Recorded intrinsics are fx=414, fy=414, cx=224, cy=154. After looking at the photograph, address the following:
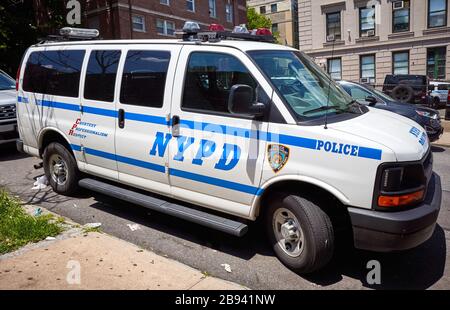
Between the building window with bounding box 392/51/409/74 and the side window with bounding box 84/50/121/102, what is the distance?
99.2ft

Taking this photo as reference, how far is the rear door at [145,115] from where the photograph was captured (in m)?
4.54

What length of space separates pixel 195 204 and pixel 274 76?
1604 mm

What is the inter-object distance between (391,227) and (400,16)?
3173 centimetres

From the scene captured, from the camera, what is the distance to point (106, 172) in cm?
535

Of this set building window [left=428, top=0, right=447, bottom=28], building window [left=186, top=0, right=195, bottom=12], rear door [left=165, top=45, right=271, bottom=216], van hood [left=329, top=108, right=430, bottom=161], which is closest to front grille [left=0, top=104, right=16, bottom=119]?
rear door [left=165, top=45, right=271, bottom=216]

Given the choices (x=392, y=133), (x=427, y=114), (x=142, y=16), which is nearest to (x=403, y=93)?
(x=427, y=114)

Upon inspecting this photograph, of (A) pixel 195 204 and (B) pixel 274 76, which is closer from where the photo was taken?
(B) pixel 274 76

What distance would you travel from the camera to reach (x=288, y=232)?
12.7ft

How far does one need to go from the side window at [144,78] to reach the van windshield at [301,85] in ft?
3.64

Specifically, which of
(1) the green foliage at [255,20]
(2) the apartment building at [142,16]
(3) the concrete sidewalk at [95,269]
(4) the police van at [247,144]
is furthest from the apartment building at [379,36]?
(3) the concrete sidewalk at [95,269]
